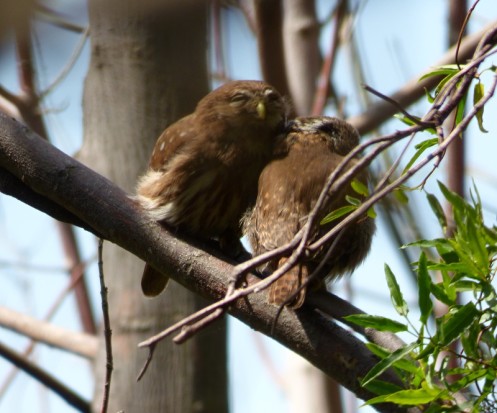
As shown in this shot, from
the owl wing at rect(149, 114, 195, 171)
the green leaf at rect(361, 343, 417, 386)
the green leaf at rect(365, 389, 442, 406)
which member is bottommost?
the green leaf at rect(365, 389, 442, 406)

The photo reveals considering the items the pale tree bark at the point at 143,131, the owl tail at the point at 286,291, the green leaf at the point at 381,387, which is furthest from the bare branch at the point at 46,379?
the green leaf at the point at 381,387

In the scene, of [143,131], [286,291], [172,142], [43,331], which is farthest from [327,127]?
[43,331]

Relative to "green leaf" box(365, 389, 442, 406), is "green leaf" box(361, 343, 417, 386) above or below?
above

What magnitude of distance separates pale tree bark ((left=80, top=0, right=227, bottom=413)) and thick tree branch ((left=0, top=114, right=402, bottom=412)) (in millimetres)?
1196

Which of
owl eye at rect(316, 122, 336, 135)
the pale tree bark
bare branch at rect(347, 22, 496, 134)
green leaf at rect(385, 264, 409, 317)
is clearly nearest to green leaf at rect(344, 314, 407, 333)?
green leaf at rect(385, 264, 409, 317)

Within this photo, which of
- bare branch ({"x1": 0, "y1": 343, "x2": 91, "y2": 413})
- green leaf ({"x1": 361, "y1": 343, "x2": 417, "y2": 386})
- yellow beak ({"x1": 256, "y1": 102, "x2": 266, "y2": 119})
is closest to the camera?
green leaf ({"x1": 361, "y1": 343, "x2": 417, "y2": 386})

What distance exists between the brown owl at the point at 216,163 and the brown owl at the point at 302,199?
10cm

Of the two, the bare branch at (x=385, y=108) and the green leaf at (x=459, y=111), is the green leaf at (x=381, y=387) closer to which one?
the green leaf at (x=459, y=111)

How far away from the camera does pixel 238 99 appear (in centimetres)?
325

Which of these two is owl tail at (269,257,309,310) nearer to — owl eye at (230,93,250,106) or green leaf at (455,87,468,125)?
green leaf at (455,87,468,125)

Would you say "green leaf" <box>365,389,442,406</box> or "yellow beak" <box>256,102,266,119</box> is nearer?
"green leaf" <box>365,389,442,406</box>

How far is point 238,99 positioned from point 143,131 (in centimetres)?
66

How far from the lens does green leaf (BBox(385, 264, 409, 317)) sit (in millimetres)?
1740

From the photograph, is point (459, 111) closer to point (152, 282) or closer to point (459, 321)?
point (459, 321)
